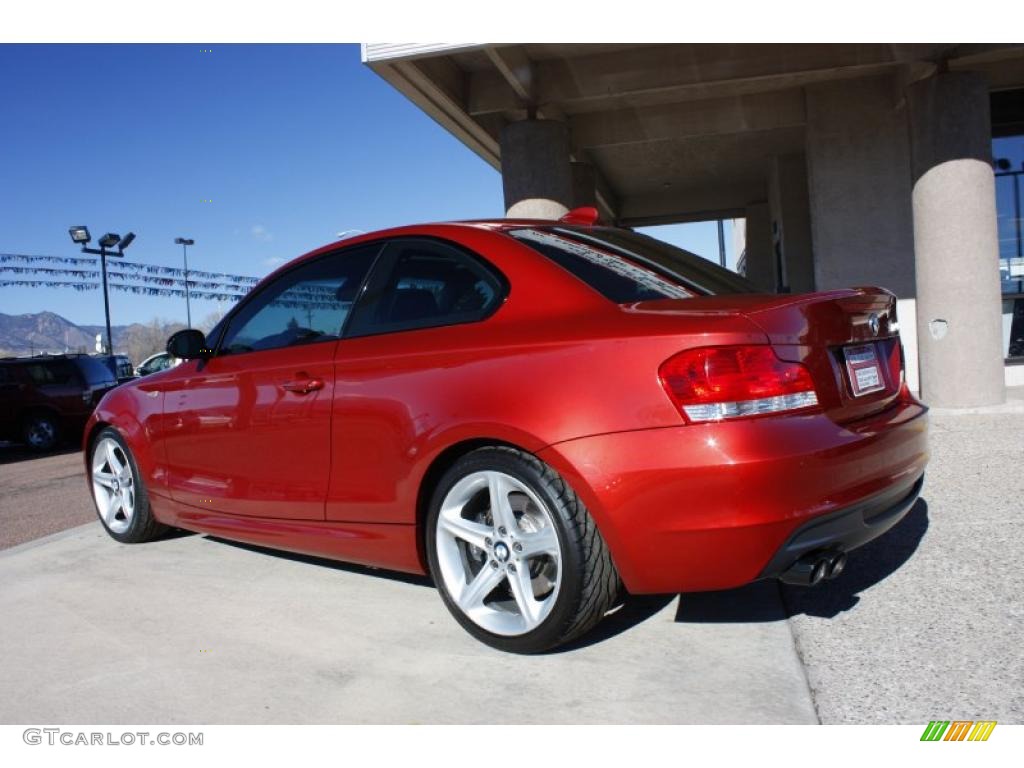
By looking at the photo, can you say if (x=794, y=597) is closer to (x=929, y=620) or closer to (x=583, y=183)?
(x=929, y=620)

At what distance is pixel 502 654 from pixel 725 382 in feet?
3.99

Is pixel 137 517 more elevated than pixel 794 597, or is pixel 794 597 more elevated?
pixel 137 517

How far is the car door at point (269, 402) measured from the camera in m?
3.45

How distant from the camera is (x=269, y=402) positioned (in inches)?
142

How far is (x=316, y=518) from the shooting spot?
345cm

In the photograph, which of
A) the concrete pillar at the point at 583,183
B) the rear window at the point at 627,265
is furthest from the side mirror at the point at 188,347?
the concrete pillar at the point at 583,183

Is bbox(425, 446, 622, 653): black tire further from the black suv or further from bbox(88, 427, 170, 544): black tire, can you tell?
the black suv

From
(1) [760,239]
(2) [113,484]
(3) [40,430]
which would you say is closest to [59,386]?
(3) [40,430]

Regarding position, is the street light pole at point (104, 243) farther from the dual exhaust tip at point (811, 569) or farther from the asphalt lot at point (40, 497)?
the dual exhaust tip at point (811, 569)

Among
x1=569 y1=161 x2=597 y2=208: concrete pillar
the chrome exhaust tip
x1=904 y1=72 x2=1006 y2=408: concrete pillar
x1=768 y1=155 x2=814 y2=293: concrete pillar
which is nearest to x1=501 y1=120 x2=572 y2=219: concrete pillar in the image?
x1=904 y1=72 x2=1006 y2=408: concrete pillar

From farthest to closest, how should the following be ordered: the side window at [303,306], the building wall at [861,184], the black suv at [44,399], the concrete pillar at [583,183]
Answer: the concrete pillar at [583,183] < the black suv at [44,399] < the building wall at [861,184] < the side window at [303,306]
